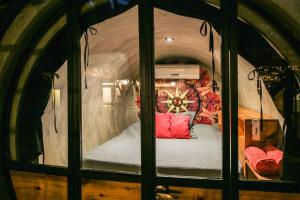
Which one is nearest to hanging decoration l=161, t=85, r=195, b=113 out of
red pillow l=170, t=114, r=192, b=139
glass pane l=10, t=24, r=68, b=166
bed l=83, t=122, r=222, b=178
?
red pillow l=170, t=114, r=192, b=139

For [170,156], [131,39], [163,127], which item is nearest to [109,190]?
[170,156]

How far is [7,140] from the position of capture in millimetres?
3180

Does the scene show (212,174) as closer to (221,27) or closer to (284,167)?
(284,167)

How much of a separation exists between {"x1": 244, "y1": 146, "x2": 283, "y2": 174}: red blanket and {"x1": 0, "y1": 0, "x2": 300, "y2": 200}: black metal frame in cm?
→ 103

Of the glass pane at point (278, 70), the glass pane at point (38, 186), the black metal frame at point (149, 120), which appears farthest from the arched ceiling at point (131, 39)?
the glass pane at point (38, 186)

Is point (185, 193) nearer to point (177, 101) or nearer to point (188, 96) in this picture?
point (177, 101)

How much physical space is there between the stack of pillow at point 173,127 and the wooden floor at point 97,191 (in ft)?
10.7

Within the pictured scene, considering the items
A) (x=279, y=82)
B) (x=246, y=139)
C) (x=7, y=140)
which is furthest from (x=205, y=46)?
(x=7, y=140)

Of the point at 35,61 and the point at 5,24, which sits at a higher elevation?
the point at 5,24

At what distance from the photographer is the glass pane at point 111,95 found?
4.43 m

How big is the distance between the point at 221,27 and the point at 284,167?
1382 millimetres

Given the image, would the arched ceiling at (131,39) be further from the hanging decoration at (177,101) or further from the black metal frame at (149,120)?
the hanging decoration at (177,101)

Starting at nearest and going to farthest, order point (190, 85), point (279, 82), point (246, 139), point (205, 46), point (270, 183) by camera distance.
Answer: point (270, 183), point (279, 82), point (246, 139), point (205, 46), point (190, 85)

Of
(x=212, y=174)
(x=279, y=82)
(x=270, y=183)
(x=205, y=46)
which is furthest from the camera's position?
(x=205, y=46)
